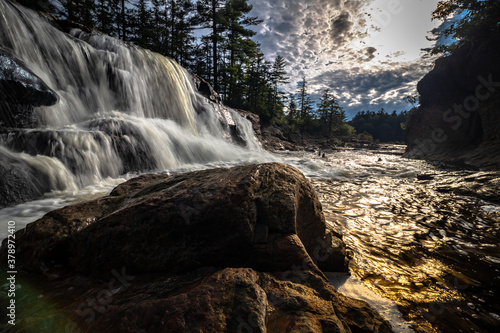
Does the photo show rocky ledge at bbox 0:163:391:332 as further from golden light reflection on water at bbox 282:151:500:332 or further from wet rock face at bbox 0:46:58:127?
wet rock face at bbox 0:46:58:127

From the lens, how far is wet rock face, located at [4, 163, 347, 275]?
1.65 m

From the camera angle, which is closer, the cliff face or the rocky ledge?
the rocky ledge

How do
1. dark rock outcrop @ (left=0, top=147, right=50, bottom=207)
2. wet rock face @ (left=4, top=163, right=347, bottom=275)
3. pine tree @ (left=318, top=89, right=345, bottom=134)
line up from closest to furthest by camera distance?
1. wet rock face @ (left=4, top=163, right=347, bottom=275)
2. dark rock outcrop @ (left=0, top=147, right=50, bottom=207)
3. pine tree @ (left=318, top=89, right=345, bottom=134)

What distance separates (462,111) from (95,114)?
22.3 m

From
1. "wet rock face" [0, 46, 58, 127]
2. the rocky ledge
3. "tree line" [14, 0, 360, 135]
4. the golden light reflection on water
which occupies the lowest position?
the golden light reflection on water

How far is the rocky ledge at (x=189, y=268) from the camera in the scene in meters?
1.14

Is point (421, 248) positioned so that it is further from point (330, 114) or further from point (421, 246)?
point (330, 114)

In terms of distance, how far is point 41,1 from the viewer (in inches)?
533

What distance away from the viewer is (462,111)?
1461 centimetres

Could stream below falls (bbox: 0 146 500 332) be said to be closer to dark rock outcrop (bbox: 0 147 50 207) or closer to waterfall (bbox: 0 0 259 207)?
dark rock outcrop (bbox: 0 147 50 207)

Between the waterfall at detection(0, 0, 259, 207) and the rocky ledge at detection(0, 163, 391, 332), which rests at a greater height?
the waterfall at detection(0, 0, 259, 207)

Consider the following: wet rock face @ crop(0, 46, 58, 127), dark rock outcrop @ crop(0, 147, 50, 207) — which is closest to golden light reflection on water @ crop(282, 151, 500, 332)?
dark rock outcrop @ crop(0, 147, 50, 207)

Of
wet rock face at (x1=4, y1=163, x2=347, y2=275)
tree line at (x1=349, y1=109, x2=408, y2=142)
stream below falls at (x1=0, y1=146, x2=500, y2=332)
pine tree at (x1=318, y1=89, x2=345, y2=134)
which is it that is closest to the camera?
wet rock face at (x1=4, y1=163, x2=347, y2=275)

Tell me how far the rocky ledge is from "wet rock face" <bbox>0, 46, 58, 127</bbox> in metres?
4.63
